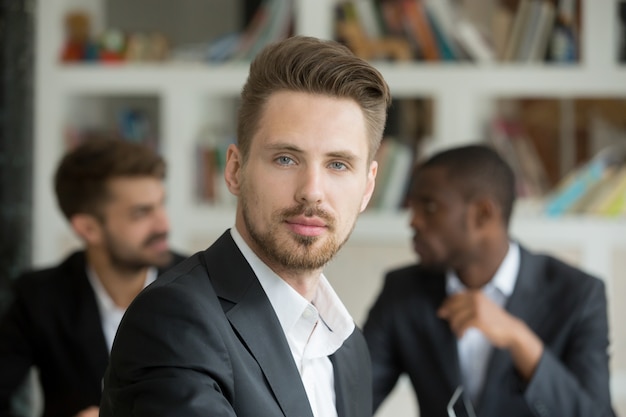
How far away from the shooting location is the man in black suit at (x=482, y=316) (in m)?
2.36

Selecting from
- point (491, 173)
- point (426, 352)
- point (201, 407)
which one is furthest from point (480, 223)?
point (201, 407)

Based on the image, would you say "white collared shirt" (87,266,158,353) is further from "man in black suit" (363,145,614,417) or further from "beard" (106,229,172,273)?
"man in black suit" (363,145,614,417)

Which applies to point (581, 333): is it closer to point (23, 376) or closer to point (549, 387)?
point (549, 387)

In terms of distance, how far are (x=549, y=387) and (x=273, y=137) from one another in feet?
3.87

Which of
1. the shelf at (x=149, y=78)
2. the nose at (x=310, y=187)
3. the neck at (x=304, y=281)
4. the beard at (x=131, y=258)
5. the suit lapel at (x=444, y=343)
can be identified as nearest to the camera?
the nose at (x=310, y=187)

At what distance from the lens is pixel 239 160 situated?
1.51 m

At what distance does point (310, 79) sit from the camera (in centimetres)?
142

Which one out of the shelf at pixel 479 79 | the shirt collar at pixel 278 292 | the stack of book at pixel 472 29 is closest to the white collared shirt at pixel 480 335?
the shirt collar at pixel 278 292

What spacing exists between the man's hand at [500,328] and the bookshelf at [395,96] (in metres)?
1.47

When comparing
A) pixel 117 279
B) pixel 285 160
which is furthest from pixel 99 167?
pixel 285 160

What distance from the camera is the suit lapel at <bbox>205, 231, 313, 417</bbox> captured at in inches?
55.8

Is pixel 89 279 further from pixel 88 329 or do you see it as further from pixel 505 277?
pixel 505 277

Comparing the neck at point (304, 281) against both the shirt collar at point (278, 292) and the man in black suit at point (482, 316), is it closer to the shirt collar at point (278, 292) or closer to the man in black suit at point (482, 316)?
the shirt collar at point (278, 292)

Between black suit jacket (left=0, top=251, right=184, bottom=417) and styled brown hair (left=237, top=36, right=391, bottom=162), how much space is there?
4.39ft
